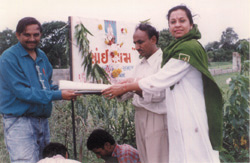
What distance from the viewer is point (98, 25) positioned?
10.7 ft

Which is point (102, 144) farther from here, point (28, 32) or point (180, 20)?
point (180, 20)

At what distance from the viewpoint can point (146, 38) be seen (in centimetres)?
243

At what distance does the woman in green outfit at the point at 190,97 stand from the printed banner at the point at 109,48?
3.93ft

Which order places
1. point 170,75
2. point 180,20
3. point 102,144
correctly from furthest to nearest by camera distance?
point 102,144, point 180,20, point 170,75

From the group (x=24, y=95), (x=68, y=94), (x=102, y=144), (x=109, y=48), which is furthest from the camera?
(x=109, y=48)

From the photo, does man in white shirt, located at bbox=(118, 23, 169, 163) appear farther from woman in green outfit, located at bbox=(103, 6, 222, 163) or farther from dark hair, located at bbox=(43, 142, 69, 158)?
dark hair, located at bbox=(43, 142, 69, 158)

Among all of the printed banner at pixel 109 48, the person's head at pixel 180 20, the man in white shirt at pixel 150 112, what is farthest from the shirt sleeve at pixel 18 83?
the person's head at pixel 180 20

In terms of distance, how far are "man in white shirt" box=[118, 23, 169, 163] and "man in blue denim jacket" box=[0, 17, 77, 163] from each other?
2.18 feet

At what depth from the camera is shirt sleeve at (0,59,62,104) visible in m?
2.15

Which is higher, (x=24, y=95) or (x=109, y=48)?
(x=109, y=48)

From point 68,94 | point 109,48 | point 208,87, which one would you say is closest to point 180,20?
point 208,87

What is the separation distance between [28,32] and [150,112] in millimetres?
1272

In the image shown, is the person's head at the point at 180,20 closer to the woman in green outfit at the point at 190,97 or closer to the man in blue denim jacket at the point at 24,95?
the woman in green outfit at the point at 190,97

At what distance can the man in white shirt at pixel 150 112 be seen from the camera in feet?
7.69
